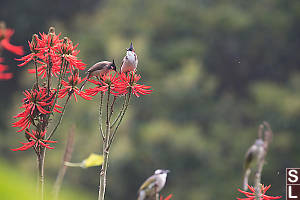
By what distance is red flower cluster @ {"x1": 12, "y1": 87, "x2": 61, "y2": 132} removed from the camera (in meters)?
0.77

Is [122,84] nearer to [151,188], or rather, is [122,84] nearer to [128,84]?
[128,84]

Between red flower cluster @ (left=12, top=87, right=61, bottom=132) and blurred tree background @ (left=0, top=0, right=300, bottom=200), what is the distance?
5.69 meters

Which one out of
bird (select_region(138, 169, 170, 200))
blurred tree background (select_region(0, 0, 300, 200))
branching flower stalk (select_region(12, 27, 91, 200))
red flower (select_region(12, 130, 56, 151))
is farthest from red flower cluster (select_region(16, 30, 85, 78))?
blurred tree background (select_region(0, 0, 300, 200))

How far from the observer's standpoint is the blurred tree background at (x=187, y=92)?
284 inches

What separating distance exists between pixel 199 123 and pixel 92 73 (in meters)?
7.09

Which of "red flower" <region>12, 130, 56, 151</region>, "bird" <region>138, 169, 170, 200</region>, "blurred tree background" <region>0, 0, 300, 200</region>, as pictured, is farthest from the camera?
"blurred tree background" <region>0, 0, 300, 200</region>

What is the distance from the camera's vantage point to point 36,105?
77 centimetres

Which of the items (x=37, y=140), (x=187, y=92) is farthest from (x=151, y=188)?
(x=187, y=92)

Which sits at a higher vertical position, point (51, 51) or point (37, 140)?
point (51, 51)

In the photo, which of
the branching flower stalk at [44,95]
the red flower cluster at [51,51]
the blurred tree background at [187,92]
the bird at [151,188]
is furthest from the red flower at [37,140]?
the blurred tree background at [187,92]

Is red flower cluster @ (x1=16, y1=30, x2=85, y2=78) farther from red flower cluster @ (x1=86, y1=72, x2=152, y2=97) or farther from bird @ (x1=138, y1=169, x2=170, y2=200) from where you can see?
bird @ (x1=138, y1=169, x2=170, y2=200)

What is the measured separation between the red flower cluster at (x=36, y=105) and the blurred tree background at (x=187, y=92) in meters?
5.69

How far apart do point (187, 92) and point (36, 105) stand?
6.94 meters

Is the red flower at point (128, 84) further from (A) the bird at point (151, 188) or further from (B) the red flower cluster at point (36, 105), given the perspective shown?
(A) the bird at point (151, 188)
